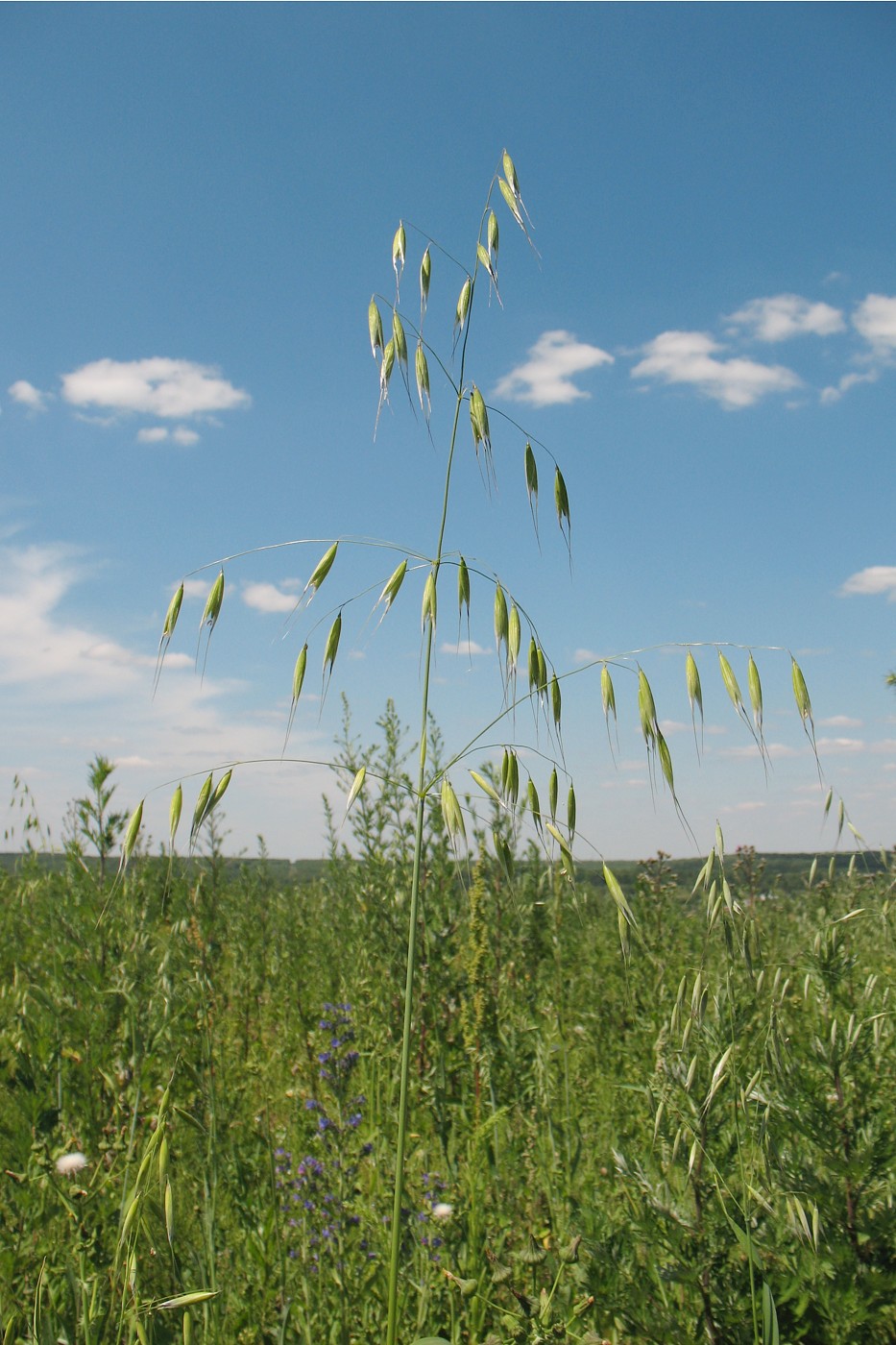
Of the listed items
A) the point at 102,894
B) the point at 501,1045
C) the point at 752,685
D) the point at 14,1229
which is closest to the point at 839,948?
the point at 752,685

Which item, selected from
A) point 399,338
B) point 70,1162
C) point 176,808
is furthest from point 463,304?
point 70,1162

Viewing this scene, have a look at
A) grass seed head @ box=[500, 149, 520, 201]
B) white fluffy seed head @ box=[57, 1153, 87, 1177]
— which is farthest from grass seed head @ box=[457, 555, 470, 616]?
white fluffy seed head @ box=[57, 1153, 87, 1177]

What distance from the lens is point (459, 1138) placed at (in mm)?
3545

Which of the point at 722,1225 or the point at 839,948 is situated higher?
the point at 839,948

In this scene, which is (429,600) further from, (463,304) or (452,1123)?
(452,1123)

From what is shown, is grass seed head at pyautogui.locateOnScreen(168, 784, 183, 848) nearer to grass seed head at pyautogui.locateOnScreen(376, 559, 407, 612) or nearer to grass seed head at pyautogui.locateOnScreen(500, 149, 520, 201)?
grass seed head at pyautogui.locateOnScreen(376, 559, 407, 612)

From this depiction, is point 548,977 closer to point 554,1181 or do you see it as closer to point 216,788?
point 554,1181

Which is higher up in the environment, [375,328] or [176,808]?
[375,328]

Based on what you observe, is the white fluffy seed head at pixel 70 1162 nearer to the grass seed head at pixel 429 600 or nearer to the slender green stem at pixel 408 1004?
the slender green stem at pixel 408 1004

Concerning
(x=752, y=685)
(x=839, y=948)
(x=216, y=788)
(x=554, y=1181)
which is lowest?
(x=554, y=1181)

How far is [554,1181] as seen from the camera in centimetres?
296

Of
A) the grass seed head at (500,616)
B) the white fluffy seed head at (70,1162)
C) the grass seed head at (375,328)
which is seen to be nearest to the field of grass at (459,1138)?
the white fluffy seed head at (70,1162)

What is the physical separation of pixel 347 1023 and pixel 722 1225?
167 cm

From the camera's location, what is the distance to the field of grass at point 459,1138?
6.36 ft
